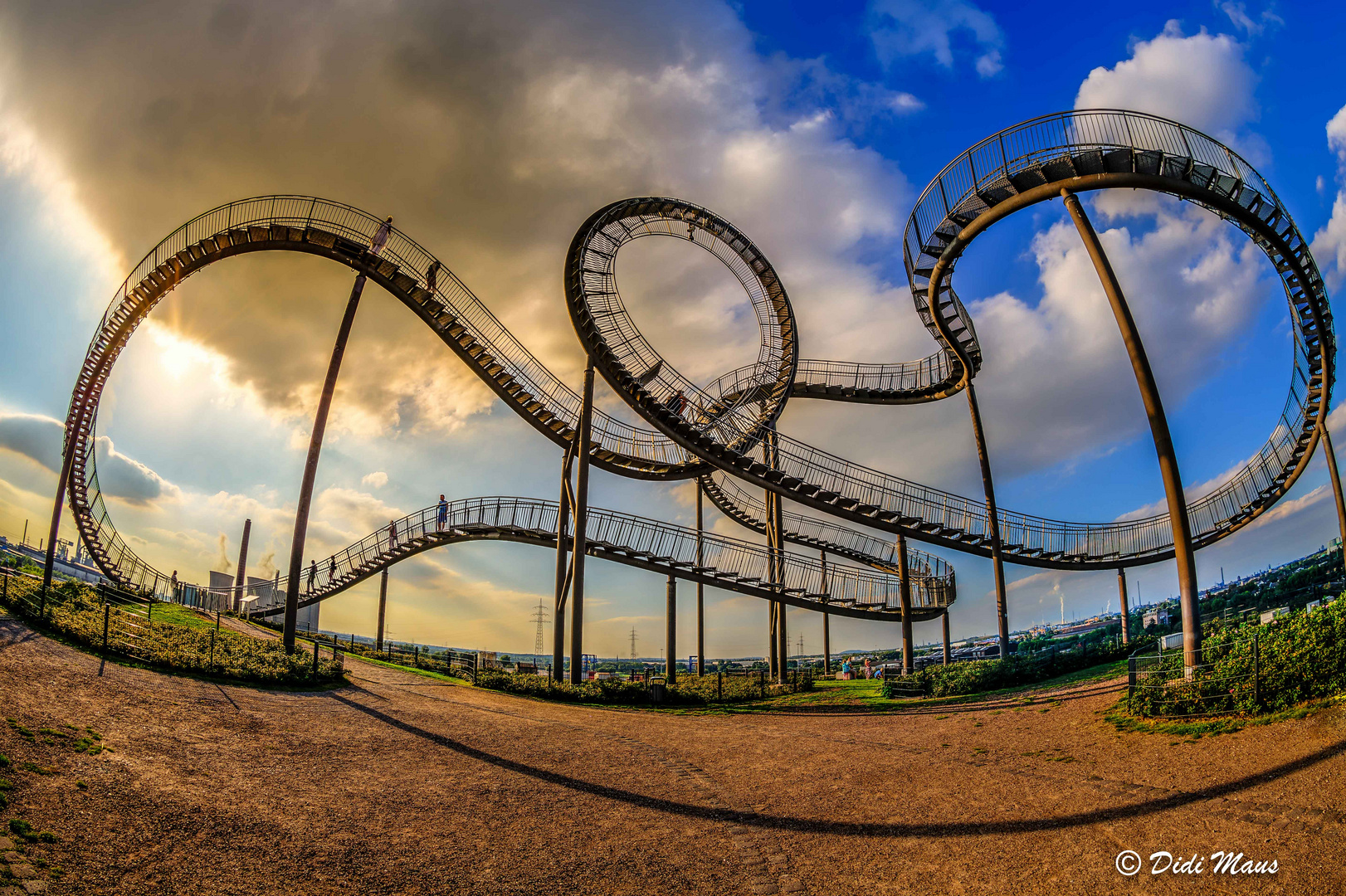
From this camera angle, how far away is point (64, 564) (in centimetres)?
2661

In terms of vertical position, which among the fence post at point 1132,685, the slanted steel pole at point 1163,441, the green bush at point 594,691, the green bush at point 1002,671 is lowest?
the green bush at point 594,691

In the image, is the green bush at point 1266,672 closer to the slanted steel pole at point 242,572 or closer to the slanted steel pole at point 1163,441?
the slanted steel pole at point 1163,441

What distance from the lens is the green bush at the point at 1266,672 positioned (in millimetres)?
8797

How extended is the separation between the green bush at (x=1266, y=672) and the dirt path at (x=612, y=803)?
35.0 inches

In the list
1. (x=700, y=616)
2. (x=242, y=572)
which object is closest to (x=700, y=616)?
(x=700, y=616)

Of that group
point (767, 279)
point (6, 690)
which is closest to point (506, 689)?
point (6, 690)

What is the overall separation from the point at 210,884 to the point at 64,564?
29.5m

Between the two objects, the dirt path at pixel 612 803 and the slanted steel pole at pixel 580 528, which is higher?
the slanted steel pole at pixel 580 528

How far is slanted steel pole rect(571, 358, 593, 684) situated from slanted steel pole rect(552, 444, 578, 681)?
50 centimetres

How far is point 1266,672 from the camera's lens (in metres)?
9.42

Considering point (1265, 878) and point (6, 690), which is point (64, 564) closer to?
A: point (6, 690)

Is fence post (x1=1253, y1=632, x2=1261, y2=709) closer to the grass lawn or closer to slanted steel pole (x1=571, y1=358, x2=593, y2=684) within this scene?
slanted steel pole (x1=571, y1=358, x2=593, y2=684)

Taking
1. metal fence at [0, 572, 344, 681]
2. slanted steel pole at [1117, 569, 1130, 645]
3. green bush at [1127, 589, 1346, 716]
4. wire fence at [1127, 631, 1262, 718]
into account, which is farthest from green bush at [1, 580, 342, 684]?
slanted steel pole at [1117, 569, 1130, 645]

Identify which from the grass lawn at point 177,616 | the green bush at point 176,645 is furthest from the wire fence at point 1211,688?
the grass lawn at point 177,616
